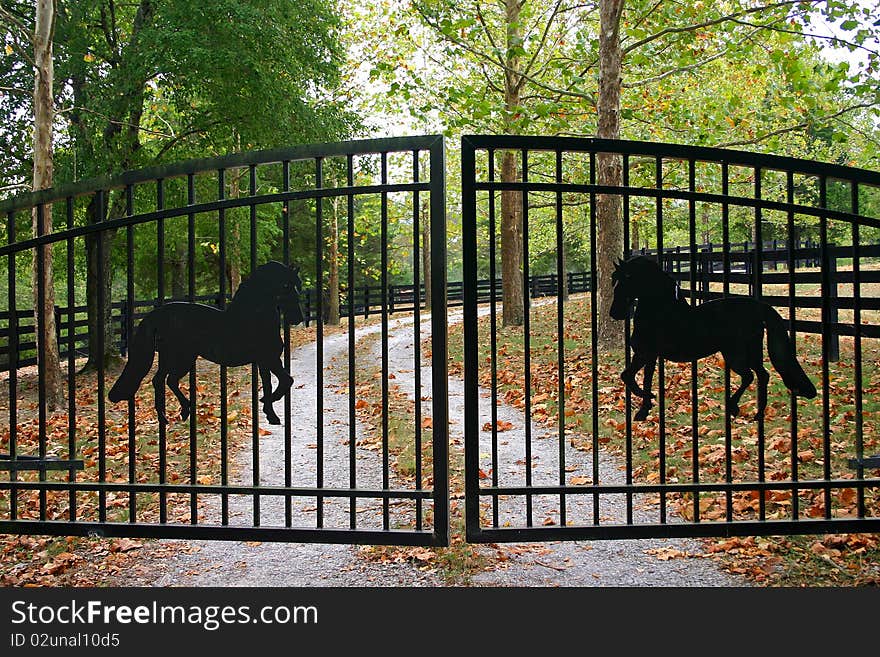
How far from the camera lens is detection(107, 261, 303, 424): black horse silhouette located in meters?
4.15

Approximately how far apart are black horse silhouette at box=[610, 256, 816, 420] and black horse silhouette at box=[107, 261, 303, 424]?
1934mm

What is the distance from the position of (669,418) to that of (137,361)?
16.7ft

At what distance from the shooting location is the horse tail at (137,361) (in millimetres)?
4289

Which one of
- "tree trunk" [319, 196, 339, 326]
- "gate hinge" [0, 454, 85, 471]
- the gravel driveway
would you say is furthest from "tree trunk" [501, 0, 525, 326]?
"gate hinge" [0, 454, 85, 471]

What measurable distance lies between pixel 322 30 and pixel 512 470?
10429 mm

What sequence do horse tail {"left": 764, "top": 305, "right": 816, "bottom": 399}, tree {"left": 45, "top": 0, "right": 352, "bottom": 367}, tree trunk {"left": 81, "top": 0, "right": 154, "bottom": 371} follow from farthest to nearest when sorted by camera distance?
tree trunk {"left": 81, "top": 0, "right": 154, "bottom": 371}
tree {"left": 45, "top": 0, "right": 352, "bottom": 367}
horse tail {"left": 764, "top": 305, "right": 816, "bottom": 399}

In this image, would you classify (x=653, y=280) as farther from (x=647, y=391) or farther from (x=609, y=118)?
(x=609, y=118)

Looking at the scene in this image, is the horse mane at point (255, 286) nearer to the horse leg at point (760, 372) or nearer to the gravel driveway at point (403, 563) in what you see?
the gravel driveway at point (403, 563)

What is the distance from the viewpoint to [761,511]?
4.14m

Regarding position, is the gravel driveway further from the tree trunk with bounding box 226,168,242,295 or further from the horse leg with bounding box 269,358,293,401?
the tree trunk with bounding box 226,168,242,295

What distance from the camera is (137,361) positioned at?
434cm

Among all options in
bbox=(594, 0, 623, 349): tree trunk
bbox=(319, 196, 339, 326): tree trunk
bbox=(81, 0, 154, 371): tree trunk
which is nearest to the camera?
bbox=(594, 0, 623, 349): tree trunk

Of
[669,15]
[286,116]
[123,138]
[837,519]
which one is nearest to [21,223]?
[123,138]

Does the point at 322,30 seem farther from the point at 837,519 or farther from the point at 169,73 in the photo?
the point at 837,519
